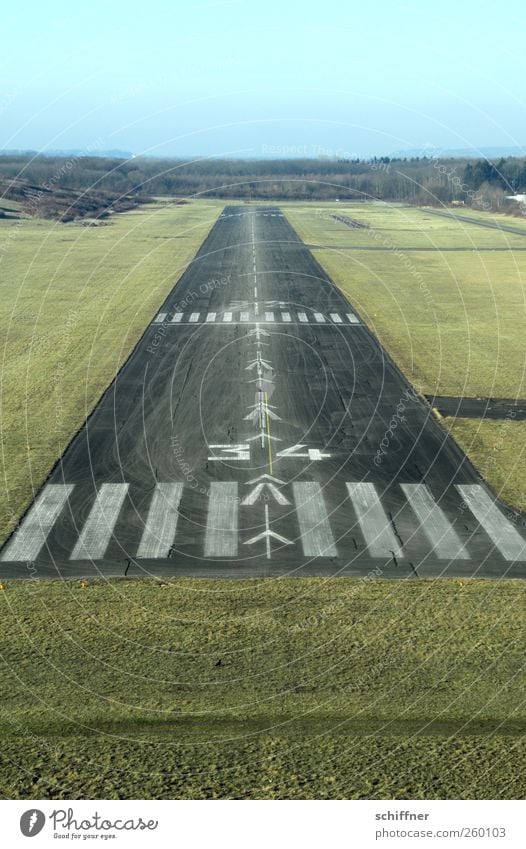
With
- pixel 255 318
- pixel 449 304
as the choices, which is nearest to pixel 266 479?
pixel 255 318

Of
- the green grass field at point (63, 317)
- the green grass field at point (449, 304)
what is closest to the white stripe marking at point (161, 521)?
the green grass field at point (63, 317)

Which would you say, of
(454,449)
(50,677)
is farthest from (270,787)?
(454,449)

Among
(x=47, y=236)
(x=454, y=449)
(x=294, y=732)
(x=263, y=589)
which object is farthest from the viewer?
(x=47, y=236)

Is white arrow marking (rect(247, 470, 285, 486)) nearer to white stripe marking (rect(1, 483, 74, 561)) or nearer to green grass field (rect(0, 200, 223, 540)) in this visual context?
white stripe marking (rect(1, 483, 74, 561))

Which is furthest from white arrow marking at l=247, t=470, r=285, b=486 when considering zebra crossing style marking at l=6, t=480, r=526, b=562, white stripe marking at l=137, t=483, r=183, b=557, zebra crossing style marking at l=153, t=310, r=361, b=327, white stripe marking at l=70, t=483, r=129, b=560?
zebra crossing style marking at l=153, t=310, r=361, b=327

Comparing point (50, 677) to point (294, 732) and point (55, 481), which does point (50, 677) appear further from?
point (55, 481)

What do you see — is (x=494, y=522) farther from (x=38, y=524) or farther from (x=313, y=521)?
(x=38, y=524)
